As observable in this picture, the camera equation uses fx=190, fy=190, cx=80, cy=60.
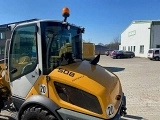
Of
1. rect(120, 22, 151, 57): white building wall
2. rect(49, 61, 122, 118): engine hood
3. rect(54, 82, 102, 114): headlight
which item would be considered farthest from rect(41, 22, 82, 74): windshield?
rect(120, 22, 151, 57): white building wall

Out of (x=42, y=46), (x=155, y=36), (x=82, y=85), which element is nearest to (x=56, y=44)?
(x=42, y=46)

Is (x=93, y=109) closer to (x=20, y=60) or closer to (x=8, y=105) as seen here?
(x=20, y=60)

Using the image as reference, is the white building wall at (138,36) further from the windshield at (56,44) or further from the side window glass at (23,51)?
the side window glass at (23,51)

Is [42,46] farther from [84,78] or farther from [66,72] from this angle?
[84,78]

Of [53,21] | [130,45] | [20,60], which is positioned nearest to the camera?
[53,21]

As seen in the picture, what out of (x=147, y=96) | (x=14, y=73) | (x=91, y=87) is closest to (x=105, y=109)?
(x=91, y=87)

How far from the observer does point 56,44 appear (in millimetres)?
3533

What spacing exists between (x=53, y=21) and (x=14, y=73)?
1.38 meters

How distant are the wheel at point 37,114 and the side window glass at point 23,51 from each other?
28.6 inches

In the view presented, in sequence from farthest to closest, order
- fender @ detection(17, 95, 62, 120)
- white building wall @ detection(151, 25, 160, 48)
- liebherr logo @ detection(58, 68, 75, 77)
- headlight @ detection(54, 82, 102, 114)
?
white building wall @ detection(151, 25, 160, 48), liebherr logo @ detection(58, 68, 75, 77), fender @ detection(17, 95, 62, 120), headlight @ detection(54, 82, 102, 114)

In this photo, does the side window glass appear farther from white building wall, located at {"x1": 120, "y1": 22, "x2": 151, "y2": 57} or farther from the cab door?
white building wall, located at {"x1": 120, "y1": 22, "x2": 151, "y2": 57}

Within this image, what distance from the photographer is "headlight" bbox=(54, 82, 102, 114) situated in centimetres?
298

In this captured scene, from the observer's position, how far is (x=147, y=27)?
3497cm

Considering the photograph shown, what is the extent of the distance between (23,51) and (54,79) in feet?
3.47
